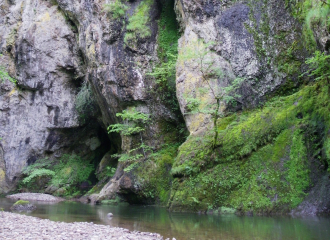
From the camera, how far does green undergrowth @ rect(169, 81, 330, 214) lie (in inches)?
413

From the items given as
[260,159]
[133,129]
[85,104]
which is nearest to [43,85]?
[85,104]

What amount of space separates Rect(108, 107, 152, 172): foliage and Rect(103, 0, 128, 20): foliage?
5.68 metres

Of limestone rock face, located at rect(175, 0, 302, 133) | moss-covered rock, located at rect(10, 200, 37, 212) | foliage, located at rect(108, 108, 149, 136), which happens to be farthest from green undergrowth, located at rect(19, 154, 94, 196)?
limestone rock face, located at rect(175, 0, 302, 133)

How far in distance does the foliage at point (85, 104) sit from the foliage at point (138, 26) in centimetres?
560

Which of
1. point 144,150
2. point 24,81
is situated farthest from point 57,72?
point 144,150

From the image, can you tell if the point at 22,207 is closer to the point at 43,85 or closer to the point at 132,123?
the point at 132,123

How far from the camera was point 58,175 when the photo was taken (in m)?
23.2

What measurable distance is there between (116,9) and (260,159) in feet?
41.6

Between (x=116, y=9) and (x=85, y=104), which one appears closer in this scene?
(x=116, y=9)

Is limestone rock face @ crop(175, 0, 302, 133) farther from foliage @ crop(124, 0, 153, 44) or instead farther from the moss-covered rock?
the moss-covered rock

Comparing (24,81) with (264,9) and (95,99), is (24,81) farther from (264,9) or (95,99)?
(264,9)

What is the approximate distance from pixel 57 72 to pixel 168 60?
30.3 ft

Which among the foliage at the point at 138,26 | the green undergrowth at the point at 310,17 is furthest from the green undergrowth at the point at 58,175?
the green undergrowth at the point at 310,17

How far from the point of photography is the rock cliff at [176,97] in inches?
440
